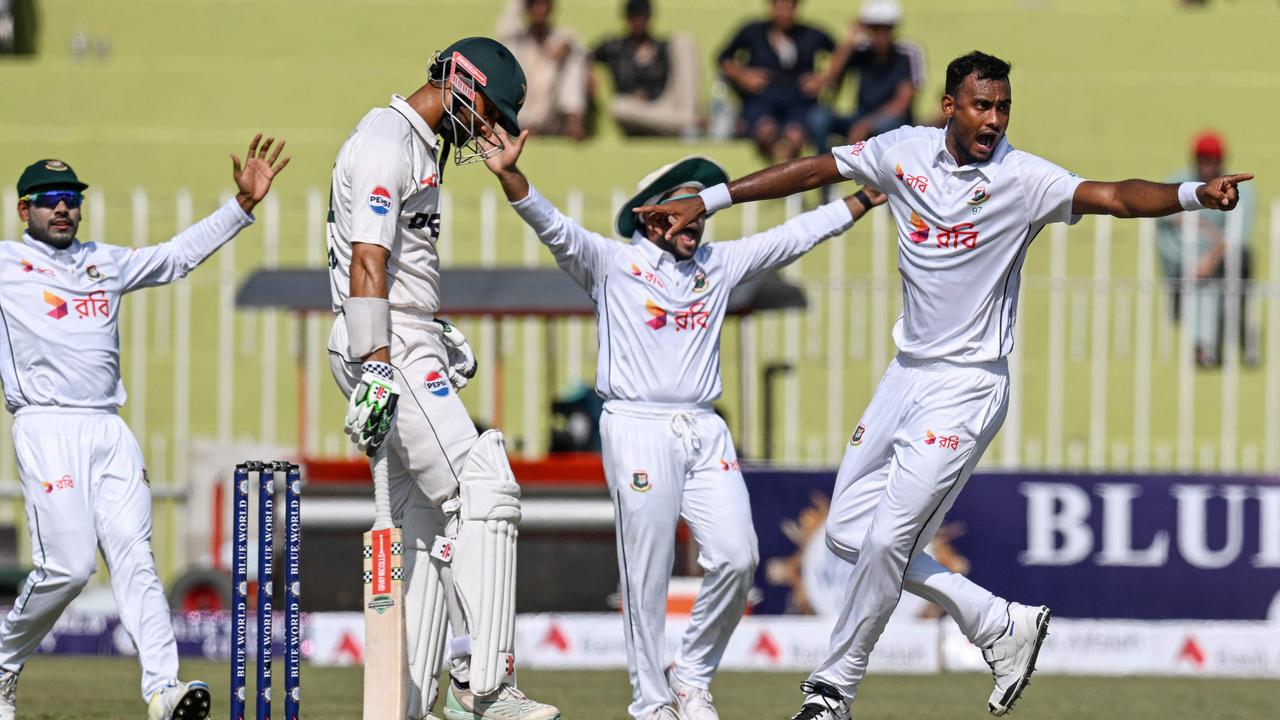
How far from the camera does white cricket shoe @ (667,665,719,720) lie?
7.58 meters

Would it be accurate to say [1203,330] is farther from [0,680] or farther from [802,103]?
[0,680]

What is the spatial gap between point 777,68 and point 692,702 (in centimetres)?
870

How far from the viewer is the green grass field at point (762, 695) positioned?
855 cm

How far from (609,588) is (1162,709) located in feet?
12.7

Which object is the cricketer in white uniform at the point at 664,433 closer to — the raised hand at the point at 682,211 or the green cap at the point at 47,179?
the raised hand at the point at 682,211

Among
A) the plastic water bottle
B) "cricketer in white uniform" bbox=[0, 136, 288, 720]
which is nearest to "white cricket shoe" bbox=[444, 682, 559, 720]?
"cricketer in white uniform" bbox=[0, 136, 288, 720]

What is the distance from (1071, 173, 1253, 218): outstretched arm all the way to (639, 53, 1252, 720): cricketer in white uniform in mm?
15

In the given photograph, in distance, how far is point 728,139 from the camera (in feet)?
51.3

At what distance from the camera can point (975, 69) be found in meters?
6.95

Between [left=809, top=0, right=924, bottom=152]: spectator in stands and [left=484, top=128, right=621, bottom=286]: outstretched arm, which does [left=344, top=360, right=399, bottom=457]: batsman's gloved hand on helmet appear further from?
[left=809, top=0, right=924, bottom=152]: spectator in stands

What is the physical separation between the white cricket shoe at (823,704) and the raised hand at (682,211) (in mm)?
1647

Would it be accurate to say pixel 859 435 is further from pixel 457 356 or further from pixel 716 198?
pixel 457 356

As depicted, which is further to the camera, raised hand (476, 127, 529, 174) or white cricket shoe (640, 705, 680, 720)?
white cricket shoe (640, 705, 680, 720)

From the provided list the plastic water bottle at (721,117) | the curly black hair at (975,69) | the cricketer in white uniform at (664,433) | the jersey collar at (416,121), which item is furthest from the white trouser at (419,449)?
the plastic water bottle at (721,117)
